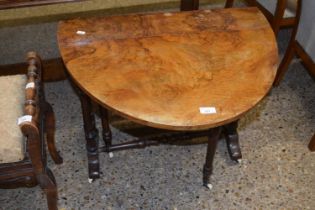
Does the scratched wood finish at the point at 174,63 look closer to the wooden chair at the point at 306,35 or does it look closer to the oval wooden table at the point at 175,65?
the oval wooden table at the point at 175,65

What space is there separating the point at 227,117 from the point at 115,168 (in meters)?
0.82

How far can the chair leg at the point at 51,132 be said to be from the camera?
1.56 meters

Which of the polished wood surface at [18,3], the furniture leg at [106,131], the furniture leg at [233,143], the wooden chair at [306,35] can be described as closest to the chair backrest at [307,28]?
the wooden chair at [306,35]

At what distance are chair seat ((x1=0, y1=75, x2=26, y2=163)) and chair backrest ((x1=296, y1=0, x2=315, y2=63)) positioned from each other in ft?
4.44

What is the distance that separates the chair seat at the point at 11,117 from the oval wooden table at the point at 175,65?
0.24 metres

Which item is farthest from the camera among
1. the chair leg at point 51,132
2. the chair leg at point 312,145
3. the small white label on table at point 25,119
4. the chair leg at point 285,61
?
the chair leg at point 285,61

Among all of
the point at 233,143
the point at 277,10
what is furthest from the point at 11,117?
the point at 277,10

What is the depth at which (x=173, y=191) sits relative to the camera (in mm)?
1695

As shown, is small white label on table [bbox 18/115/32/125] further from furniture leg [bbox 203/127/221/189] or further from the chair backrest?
the chair backrest

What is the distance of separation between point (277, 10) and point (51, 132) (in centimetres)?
130

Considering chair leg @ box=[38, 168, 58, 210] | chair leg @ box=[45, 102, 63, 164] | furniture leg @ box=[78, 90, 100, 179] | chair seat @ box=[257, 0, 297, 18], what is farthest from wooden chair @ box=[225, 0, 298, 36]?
chair leg @ box=[38, 168, 58, 210]

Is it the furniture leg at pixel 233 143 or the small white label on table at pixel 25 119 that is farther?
the furniture leg at pixel 233 143

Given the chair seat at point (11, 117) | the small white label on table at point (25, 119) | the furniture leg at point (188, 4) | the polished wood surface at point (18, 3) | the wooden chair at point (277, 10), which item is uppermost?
the polished wood surface at point (18, 3)

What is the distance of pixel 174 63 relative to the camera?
131 cm
